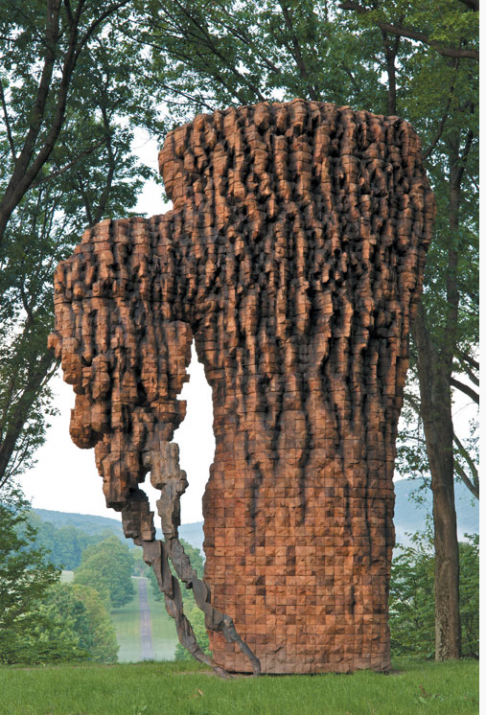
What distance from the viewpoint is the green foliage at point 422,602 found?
18969 millimetres

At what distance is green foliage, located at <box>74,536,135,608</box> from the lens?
51.7m

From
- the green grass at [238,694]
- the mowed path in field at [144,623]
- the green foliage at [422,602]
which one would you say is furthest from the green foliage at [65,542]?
the green grass at [238,694]

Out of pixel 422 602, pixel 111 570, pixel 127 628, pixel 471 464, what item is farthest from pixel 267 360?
pixel 127 628

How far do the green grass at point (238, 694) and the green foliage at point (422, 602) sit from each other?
35.6 feet

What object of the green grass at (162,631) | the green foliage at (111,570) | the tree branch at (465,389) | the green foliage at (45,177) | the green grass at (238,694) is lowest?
the green grass at (162,631)

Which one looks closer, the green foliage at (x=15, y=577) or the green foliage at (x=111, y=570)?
the green foliage at (x=15, y=577)

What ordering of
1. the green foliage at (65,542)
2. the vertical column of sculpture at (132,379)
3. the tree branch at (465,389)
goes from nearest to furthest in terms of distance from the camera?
the vertical column of sculpture at (132,379)
the tree branch at (465,389)
the green foliage at (65,542)

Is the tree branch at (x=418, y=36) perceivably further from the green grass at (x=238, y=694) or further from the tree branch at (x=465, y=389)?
the green grass at (x=238, y=694)

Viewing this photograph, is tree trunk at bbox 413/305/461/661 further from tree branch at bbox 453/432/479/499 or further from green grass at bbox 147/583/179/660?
green grass at bbox 147/583/179/660

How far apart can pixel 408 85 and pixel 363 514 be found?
9060 millimetres

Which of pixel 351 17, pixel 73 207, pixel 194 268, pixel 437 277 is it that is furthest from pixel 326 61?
pixel 194 268

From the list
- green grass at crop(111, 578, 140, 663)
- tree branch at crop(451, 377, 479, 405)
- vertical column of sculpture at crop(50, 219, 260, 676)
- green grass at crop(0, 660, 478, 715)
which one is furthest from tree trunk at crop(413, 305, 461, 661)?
green grass at crop(111, 578, 140, 663)

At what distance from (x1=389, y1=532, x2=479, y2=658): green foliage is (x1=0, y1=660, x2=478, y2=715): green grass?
35.6 feet

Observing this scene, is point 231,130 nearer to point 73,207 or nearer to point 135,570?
point 73,207
